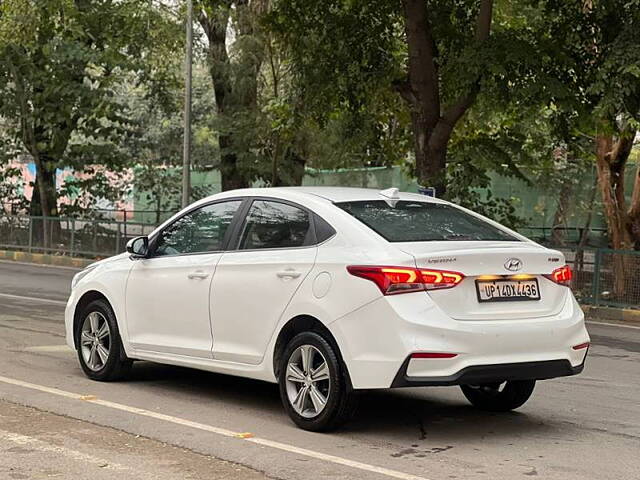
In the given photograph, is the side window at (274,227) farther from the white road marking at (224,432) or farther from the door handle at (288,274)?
the white road marking at (224,432)

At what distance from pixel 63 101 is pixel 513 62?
15126mm

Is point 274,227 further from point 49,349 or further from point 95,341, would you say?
point 49,349

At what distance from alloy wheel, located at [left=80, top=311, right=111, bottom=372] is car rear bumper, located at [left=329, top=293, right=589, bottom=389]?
113 inches

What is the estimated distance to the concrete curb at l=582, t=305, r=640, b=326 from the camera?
58.9 ft

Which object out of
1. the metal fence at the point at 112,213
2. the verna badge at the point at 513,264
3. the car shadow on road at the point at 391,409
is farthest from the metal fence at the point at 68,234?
the verna badge at the point at 513,264

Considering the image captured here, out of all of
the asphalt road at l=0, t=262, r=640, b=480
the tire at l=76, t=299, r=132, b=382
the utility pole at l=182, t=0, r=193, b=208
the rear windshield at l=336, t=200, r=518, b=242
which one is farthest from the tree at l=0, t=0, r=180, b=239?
the rear windshield at l=336, t=200, r=518, b=242

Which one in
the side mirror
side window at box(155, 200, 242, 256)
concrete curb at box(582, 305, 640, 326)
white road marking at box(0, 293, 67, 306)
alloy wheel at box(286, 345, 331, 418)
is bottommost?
concrete curb at box(582, 305, 640, 326)

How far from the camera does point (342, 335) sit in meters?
7.54

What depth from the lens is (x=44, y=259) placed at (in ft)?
96.0

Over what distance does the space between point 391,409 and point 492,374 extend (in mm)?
1460

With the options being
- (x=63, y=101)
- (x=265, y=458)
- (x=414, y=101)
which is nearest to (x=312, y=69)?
(x=414, y=101)

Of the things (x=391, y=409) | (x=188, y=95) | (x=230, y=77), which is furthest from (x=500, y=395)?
(x=230, y=77)

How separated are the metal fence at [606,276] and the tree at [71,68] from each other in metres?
14.7

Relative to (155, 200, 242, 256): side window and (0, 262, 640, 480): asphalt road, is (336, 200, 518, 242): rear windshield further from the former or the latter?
(0, 262, 640, 480): asphalt road
